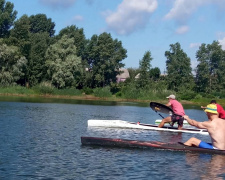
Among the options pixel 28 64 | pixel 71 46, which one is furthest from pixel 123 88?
pixel 28 64

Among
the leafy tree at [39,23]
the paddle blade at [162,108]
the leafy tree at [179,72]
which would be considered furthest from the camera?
the leafy tree at [39,23]

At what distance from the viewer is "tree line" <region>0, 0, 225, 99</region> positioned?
6981cm

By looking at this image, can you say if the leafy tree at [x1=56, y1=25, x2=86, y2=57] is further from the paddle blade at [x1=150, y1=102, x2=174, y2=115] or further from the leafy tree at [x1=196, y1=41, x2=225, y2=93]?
the paddle blade at [x1=150, y1=102, x2=174, y2=115]

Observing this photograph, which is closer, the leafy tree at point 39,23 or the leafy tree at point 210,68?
the leafy tree at point 210,68

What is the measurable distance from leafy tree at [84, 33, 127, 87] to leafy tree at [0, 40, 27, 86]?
17.9 m

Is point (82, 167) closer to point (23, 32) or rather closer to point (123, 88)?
point (123, 88)

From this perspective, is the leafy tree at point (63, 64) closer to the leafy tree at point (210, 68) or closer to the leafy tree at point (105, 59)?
the leafy tree at point (105, 59)

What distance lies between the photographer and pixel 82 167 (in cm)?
1288

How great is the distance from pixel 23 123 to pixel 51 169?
12550mm

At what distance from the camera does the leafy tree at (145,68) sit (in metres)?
73.3

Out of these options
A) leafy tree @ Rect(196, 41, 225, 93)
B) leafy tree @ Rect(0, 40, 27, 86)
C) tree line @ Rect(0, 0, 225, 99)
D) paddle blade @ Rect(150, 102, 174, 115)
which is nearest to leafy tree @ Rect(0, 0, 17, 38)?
tree line @ Rect(0, 0, 225, 99)

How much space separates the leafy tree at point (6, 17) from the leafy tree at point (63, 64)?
14484 mm

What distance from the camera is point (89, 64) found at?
289 feet

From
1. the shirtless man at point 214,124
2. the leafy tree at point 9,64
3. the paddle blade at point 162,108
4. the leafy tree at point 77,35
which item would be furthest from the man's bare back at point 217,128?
the leafy tree at point 77,35
